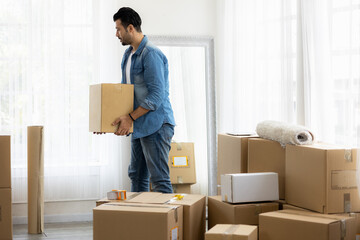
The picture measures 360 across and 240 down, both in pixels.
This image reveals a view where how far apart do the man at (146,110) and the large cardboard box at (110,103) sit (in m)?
0.04

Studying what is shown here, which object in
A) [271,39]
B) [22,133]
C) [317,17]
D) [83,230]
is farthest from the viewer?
[22,133]

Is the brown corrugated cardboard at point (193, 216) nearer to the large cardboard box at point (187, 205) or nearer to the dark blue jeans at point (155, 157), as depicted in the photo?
the large cardboard box at point (187, 205)

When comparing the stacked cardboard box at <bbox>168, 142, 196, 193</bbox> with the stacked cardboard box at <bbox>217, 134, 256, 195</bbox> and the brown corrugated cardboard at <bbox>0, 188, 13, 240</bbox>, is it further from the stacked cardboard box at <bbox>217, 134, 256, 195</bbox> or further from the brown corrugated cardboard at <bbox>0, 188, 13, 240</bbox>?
the brown corrugated cardboard at <bbox>0, 188, 13, 240</bbox>

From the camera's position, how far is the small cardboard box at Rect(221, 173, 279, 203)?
2744 mm

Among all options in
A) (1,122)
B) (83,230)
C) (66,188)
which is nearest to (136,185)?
(83,230)

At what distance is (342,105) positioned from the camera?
271 cm

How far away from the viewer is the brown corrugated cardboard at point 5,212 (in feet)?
10.9

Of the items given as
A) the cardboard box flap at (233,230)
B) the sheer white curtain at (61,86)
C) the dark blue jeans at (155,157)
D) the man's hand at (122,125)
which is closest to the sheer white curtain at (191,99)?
the sheer white curtain at (61,86)

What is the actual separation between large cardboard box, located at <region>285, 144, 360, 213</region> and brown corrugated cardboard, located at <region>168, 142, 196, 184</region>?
162 centimetres

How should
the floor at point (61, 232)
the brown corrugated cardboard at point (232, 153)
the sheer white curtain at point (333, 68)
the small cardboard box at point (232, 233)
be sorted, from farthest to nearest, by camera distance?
the floor at point (61, 232)
the brown corrugated cardboard at point (232, 153)
the sheer white curtain at point (333, 68)
the small cardboard box at point (232, 233)

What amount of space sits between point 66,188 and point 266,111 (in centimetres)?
182

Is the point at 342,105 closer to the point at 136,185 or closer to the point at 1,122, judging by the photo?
the point at 136,185

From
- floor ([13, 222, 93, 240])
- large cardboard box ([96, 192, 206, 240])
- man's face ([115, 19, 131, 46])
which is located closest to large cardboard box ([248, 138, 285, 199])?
large cardboard box ([96, 192, 206, 240])

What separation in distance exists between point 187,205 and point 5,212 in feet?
4.63
